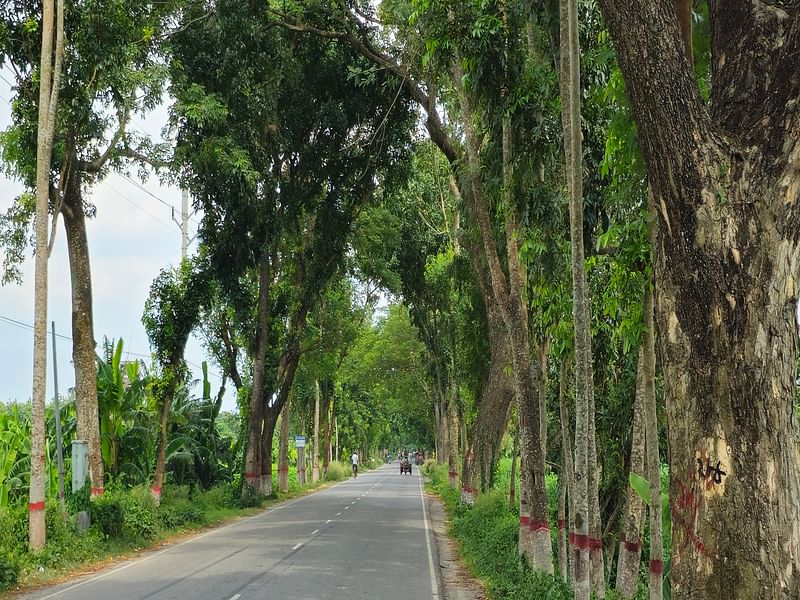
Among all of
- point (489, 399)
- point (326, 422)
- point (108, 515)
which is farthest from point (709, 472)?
point (326, 422)

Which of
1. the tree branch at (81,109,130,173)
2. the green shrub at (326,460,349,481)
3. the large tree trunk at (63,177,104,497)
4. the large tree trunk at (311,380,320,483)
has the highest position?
Answer: the tree branch at (81,109,130,173)

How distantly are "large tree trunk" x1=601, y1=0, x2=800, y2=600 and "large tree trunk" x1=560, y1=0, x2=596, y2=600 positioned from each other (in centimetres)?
264

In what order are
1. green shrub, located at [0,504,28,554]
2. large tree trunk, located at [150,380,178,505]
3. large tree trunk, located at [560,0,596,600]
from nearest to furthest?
large tree trunk, located at [560,0,596,600] → green shrub, located at [0,504,28,554] → large tree trunk, located at [150,380,178,505]

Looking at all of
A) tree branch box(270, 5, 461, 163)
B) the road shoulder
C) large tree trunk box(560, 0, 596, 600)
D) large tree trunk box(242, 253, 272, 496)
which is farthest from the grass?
tree branch box(270, 5, 461, 163)

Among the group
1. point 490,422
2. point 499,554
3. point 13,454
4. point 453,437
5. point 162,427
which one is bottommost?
point 499,554

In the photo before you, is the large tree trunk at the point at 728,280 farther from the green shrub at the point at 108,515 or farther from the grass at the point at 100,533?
the green shrub at the point at 108,515

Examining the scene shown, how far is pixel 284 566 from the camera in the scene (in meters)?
15.4

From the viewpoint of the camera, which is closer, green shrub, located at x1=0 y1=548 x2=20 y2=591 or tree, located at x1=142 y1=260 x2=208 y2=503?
green shrub, located at x1=0 y1=548 x2=20 y2=591

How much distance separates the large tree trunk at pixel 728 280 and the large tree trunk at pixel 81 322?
15122 millimetres

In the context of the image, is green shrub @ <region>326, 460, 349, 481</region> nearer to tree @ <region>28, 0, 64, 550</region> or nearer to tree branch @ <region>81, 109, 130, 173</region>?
tree branch @ <region>81, 109, 130, 173</region>

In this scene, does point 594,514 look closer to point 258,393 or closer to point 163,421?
point 163,421

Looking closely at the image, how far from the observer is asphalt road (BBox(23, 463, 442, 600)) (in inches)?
493

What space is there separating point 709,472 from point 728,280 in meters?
1.13

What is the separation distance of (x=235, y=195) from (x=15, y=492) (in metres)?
10.3
